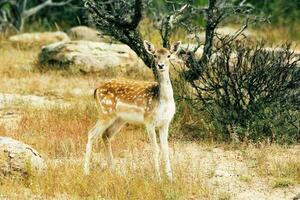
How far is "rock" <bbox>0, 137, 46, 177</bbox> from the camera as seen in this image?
10430mm

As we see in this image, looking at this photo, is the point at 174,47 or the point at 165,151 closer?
the point at 165,151

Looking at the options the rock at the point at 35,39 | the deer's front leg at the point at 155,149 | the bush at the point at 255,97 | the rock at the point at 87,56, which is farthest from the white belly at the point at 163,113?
the rock at the point at 35,39

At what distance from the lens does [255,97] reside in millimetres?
13430

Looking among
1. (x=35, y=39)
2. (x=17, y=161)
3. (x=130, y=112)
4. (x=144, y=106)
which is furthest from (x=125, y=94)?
(x=35, y=39)

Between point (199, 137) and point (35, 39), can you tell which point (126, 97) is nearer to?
point (199, 137)

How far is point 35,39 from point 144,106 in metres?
13.0

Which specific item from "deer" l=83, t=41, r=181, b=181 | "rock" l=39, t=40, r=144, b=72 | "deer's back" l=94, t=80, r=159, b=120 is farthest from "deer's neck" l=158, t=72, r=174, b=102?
"rock" l=39, t=40, r=144, b=72

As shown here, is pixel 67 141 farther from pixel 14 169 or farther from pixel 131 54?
pixel 131 54

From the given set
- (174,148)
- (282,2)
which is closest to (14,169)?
(174,148)

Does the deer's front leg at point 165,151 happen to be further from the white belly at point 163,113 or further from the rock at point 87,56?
the rock at point 87,56

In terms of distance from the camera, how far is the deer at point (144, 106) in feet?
34.9

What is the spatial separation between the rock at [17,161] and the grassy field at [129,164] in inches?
4.4

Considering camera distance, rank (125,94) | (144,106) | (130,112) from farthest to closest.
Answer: (125,94), (130,112), (144,106)

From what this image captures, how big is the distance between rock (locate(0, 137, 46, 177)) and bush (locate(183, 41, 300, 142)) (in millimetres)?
3692
